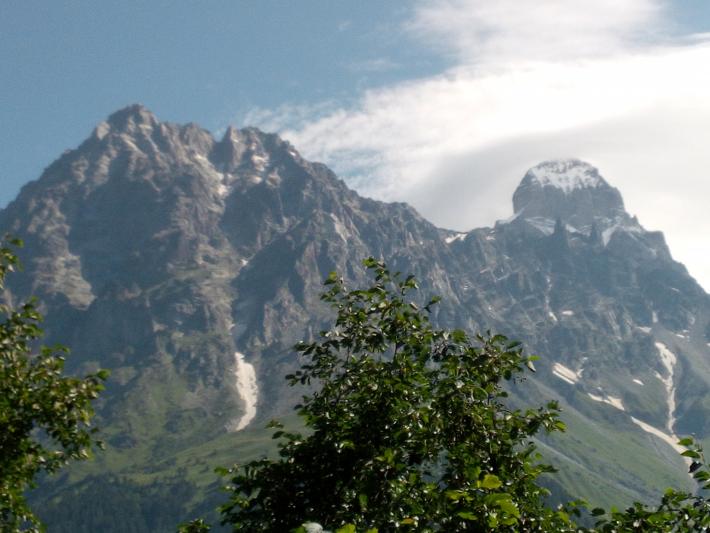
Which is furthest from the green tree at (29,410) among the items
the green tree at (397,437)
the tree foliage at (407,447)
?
the tree foliage at (407,447)

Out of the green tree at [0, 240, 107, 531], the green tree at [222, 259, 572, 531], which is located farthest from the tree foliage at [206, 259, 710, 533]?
the green tree at [0, 240, 107, 531]

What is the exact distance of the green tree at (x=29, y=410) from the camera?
25766 mm

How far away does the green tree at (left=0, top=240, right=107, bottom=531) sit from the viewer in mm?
25766

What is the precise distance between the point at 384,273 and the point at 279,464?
6.34m

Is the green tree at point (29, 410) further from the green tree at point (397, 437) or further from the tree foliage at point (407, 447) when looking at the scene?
the tree foliage at point (407, 447)

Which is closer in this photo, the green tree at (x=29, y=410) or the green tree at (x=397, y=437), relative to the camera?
the green tree at (x=397, y=437)

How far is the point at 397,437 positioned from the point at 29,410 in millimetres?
13150

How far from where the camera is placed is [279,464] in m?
21.7

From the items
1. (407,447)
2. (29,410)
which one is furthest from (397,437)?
(29,410)

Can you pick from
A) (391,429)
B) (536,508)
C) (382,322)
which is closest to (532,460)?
(536,508)

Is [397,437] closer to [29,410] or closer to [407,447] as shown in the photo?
[407,447]

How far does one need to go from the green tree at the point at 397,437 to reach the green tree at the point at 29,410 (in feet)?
21.5

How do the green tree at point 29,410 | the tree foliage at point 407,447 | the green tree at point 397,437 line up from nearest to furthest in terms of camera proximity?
the tree foliage at point 407,447 → the green tree at point 397,437 → the green tree at point 29,410

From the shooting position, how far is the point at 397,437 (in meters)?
19.4
